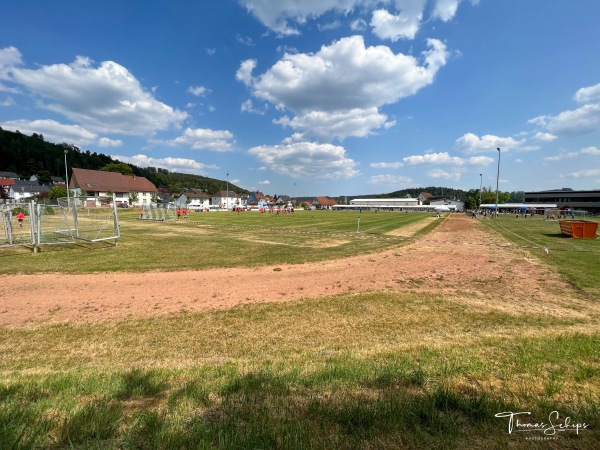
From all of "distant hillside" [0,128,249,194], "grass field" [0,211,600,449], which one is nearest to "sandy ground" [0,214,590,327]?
"grass field" [0,211,600,449]

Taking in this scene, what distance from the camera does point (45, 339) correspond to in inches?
238

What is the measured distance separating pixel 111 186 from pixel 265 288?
90.8m

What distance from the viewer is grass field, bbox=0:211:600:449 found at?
8.13 feet

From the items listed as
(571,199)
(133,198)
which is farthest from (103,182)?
(571,199)

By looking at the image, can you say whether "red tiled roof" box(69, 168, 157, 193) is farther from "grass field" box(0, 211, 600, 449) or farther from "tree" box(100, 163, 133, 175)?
"grass field" box(0, 211, 600, 449)

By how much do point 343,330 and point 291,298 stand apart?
8.53ft

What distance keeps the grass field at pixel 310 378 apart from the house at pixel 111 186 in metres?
78.0

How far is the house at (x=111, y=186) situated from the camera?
77.4 metres

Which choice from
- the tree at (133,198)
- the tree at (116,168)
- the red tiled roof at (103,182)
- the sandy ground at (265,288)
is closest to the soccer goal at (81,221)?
the sandy ground at (265,288)

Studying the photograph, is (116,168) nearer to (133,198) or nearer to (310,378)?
(133,198)

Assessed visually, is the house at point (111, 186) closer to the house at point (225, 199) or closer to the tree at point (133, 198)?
the tree at point (133, 198)

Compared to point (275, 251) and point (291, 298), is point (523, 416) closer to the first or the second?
point (291, 298)

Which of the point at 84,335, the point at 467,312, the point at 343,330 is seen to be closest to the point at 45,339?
the point at 84,335

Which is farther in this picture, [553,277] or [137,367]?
[553,277]
